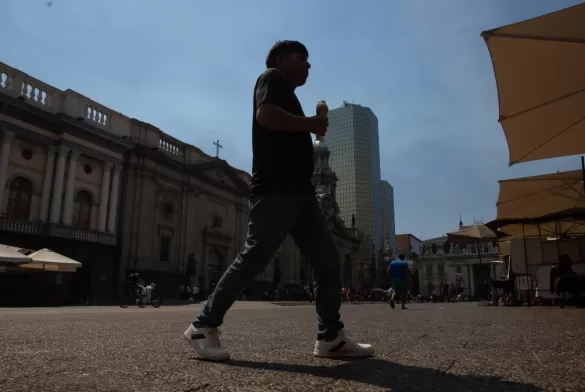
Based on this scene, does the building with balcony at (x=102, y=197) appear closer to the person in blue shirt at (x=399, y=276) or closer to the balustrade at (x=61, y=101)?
the balustrade at (x=61, y=101)

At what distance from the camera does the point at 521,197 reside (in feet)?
36.3

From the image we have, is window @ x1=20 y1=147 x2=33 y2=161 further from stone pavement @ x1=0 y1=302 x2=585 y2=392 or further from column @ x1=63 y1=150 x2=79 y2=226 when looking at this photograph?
stone pavement @ x1=0 y1=302 x2=585 y2=392

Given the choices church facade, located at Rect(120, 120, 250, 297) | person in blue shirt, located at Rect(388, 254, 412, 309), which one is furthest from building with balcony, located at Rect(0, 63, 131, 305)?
person in blue shirt, located at Rect(388, 254, 412, 309)

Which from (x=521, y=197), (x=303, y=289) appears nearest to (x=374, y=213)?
(x=303, y=289)

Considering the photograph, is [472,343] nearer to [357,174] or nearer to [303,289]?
[303,289]

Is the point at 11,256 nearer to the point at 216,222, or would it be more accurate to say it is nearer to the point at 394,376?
the point at 394,376

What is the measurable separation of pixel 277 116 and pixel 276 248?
0.71 metres

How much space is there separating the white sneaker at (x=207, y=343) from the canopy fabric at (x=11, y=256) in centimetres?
1452

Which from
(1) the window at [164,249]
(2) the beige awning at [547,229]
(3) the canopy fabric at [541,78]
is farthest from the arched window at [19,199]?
(3) the canopy fabric at [541,78]

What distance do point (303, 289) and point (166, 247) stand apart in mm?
17918

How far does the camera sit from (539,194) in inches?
435

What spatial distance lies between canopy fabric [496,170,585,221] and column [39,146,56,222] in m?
18.2

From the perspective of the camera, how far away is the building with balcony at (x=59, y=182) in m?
18.5

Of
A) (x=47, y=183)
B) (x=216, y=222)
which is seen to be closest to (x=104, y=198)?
(x=47, y=183)
